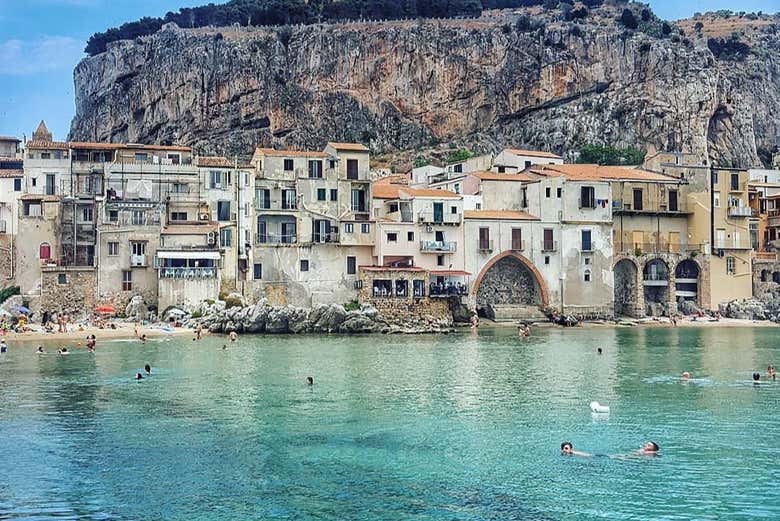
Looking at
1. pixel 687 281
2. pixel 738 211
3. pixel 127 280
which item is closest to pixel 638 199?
pixel 687 281

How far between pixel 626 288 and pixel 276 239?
29.4m

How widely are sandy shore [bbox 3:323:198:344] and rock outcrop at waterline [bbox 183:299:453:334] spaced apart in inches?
63.1

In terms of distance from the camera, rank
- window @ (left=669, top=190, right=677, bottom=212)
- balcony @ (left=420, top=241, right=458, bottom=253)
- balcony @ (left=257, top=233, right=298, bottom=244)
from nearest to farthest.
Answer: balcony @ (left=257, top=233, right=298, bottom=244) < balcony @ (left=420, top=241, right=458, bottom=253) < window @ (left=669, top=190, right=677, bottom=212)

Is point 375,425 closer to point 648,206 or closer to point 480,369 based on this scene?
point 480,369

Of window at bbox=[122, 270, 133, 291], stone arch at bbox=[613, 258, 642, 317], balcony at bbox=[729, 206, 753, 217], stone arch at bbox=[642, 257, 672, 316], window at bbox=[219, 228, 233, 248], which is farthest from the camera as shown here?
balcony at bbox=[729, 206, 753, 217]

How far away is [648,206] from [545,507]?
6344 cm

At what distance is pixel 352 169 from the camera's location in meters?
77.2

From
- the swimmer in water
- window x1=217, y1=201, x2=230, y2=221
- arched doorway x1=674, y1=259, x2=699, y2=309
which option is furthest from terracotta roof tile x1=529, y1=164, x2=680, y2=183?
the swimmer in water

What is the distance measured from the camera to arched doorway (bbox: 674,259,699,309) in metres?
87.5

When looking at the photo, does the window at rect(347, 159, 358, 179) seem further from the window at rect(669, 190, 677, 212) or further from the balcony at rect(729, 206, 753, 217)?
the balcony at rect(729, 206, 753, 217)

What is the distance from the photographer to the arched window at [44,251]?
7256 cm

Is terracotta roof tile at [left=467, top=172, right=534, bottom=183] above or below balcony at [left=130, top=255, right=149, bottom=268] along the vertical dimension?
above

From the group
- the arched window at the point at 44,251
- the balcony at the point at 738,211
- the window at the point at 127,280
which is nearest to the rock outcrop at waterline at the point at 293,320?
the window at the point at 127,280

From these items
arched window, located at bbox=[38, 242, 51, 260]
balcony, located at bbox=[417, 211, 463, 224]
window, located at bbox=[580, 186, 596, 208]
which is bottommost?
arched window, located at bbox=[38, 242, 51, 260]
